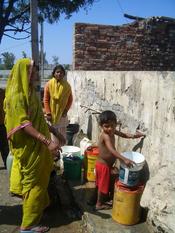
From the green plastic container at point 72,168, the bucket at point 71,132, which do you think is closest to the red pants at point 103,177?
the green plastic container at point 72,168

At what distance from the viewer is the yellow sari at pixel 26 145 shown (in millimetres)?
3346

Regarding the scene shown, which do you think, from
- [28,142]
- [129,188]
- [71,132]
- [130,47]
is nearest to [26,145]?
[28,142]

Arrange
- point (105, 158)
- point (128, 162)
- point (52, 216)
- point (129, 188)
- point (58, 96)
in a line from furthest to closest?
point (58, 96) < point (52, 216) < point (105, 158) < point (129, 188) < point (128, 162)

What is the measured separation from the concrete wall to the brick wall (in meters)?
3.70

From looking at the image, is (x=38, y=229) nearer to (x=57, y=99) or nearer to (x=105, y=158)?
(x=105, y=158)

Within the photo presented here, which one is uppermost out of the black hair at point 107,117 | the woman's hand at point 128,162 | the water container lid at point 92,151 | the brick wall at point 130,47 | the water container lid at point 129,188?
the brick wall at point 130,47

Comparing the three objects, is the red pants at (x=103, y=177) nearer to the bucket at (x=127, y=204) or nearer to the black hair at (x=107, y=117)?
the bucket at (x=127, y=204)

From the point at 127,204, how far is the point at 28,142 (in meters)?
1.25

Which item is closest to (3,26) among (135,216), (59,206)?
(59,206)

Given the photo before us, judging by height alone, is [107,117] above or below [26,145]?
above

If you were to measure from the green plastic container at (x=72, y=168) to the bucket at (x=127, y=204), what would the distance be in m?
1.34

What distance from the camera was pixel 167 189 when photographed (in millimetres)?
3291

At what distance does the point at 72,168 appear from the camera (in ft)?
16.4

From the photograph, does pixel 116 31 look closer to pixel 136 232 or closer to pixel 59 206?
pixel 59 206
